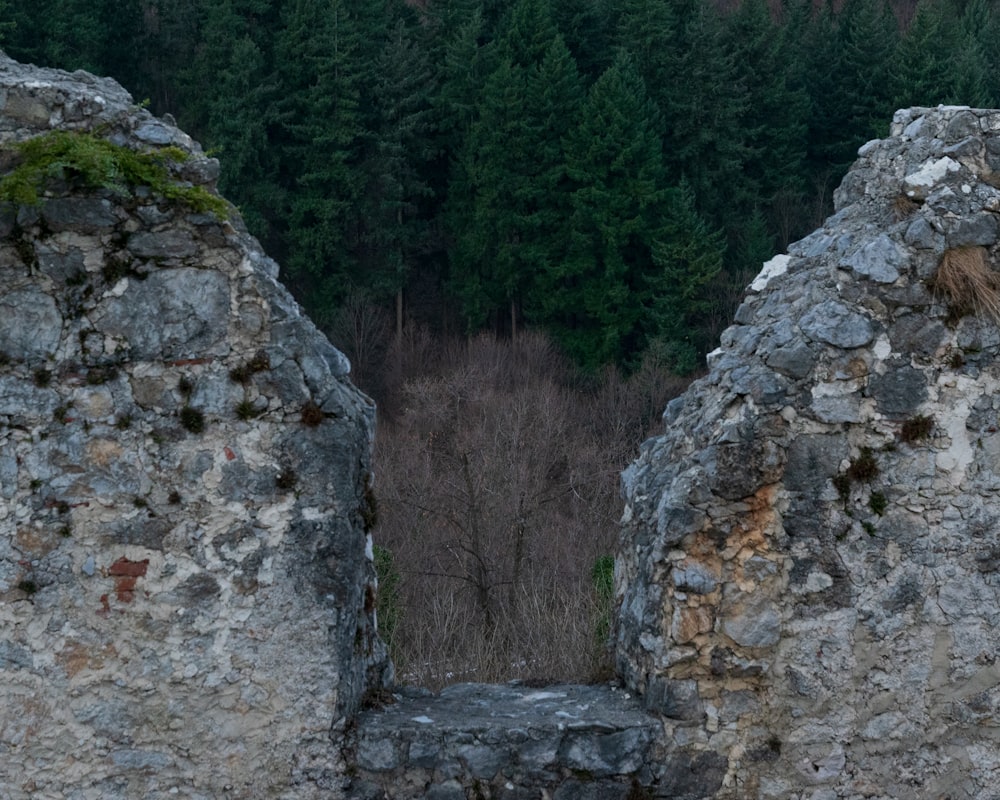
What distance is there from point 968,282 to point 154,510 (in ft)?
10.0

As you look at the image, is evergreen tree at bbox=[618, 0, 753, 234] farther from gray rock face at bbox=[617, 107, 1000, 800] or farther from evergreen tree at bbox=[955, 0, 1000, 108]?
gray rock face at bbox=[617, 107, 1000, 800]

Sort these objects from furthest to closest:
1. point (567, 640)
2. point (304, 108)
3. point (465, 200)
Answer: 1. point (465, 200)
2. point (304, 108)
3. point (567, 640)

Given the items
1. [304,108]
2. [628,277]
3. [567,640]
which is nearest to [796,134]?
[628,277]

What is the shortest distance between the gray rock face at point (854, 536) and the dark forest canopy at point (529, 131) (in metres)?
19.6

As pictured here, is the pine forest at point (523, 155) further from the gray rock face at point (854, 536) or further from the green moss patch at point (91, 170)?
the green moss patch at point (91, 170)

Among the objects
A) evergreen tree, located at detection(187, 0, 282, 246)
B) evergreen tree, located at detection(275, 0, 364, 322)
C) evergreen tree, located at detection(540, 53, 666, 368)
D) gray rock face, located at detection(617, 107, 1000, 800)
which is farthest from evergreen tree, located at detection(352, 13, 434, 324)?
gray rock face, located at detection(617, 107, 1000, 800)

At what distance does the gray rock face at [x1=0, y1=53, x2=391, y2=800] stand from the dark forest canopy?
19.7 m

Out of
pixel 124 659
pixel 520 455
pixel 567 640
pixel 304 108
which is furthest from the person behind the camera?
pixel 304 108

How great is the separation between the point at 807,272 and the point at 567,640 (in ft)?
24.7

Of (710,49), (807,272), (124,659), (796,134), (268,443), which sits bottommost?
(124,659)

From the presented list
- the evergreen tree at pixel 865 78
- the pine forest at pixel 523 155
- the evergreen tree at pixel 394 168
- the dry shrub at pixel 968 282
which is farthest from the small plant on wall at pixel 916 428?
the evergreen tree at pixel 865 78

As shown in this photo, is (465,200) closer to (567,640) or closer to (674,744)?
(567,640)

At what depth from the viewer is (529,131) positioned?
26.2 metres

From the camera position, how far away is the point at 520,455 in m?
→ 20.6
